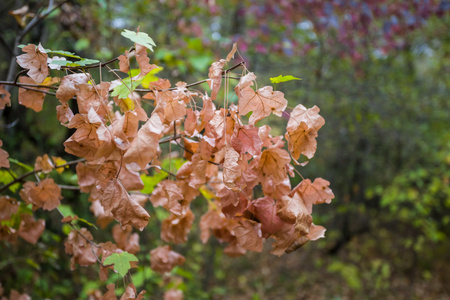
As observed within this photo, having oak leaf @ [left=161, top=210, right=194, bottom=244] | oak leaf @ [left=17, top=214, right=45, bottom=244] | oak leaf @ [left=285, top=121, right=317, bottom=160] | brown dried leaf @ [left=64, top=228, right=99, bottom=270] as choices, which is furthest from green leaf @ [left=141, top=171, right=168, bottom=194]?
oak leaf @ [left=285, top=121, right=317, bottom=160]

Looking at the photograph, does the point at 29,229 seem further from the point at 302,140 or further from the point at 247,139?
the point at 302,140

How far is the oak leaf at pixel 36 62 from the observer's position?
89 cm

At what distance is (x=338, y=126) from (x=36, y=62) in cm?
564

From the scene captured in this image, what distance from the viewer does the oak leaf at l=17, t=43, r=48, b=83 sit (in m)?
0.89

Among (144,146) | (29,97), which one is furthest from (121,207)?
(29,97)

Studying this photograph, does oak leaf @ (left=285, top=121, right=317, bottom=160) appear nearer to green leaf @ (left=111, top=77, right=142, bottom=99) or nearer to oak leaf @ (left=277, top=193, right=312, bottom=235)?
oak leaf @ (left=277, top=193, right=312, bottom=235)

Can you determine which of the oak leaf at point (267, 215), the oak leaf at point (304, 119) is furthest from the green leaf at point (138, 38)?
the oak leaf at point (267, 215)

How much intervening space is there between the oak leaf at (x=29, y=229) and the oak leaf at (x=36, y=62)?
651 mm

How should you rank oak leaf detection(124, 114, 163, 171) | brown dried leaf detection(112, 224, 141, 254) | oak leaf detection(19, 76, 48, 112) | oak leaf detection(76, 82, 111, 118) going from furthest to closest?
brown dried leaf detection(112, 224, 141, 254) < oak leaf detection(19, 76, 48, 112) < oak leaf detection(76, 82, 111, 118) < oak leaf detection(124, 114, 163, 171)

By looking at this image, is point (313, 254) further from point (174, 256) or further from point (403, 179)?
point (174, 256)

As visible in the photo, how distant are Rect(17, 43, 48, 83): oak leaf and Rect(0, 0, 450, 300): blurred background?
173cm

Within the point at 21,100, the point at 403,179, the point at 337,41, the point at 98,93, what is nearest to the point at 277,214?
the point at 98,93

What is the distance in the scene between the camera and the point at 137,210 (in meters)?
0.82

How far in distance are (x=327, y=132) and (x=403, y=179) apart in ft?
6.02
